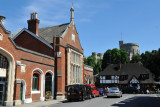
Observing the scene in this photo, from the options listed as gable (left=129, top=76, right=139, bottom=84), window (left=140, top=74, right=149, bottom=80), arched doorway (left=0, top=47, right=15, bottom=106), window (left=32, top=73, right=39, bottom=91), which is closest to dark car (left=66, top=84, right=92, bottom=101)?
window (left=32, top=73, right=39, bottom=91)

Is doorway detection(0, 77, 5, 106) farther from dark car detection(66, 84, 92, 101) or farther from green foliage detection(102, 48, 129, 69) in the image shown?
green foliage detection(102, 48, 129, 69)

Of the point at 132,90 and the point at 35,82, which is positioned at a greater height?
the point at 35,82

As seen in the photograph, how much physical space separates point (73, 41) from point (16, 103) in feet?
53.1

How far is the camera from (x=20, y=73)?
16.7 m

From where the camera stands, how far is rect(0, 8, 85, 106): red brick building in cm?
1577

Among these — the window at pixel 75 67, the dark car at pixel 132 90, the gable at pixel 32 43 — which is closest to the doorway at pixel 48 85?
the gable at pixel 32 43

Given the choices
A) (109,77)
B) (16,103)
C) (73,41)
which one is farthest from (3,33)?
(109,77)

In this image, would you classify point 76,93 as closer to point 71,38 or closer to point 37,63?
point 37,63

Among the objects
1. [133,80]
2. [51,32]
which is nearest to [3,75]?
[51,32]

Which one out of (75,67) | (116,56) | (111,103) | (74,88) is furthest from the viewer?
(116,56)

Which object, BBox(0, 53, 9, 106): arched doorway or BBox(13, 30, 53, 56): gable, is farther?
BBox(13, 30, 53, 56): gable

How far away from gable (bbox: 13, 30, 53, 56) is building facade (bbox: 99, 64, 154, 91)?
102 ft

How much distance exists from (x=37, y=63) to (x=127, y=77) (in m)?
36.2

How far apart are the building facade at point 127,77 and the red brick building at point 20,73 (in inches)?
1252
